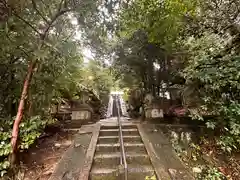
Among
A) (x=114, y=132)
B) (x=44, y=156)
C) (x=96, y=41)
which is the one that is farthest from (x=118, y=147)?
(x=96, y=41)

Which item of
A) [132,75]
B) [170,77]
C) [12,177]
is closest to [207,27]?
[170,77]

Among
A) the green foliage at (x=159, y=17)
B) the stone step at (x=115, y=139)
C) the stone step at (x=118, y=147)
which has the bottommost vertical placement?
the stone step at (x=118, y=147)

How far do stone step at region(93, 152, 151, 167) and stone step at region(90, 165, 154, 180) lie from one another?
9.0 inches

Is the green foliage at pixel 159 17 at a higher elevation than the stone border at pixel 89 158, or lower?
higher

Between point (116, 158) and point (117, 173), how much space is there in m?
0.56

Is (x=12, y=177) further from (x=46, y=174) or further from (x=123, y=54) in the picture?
(x=123, y=54)

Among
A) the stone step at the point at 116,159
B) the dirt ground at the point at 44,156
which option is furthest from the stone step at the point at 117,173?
the dirt ground at the point at 44,156

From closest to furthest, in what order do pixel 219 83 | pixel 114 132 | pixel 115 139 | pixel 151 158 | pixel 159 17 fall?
pixel 151 158 → pixel 219 83 → pixel 115 139 → pixel 159 17 → pixel 114 132

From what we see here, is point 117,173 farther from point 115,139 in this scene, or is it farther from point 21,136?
point 21,136

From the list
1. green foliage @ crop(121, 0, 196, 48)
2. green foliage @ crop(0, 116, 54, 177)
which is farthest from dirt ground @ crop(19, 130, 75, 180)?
green foliage @ crop(121, 0, 196, 48)

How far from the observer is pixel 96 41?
6.64 metres

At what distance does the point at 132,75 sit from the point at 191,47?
4.28m

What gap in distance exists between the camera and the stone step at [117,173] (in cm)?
345

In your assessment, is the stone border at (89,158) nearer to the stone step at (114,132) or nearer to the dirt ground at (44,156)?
the stone step at (114,132)
